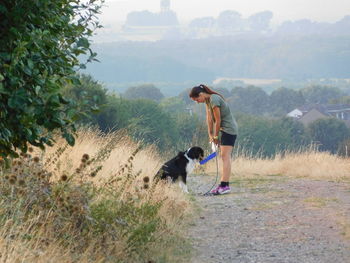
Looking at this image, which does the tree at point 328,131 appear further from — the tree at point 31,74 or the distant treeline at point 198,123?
the tree at point 31,74

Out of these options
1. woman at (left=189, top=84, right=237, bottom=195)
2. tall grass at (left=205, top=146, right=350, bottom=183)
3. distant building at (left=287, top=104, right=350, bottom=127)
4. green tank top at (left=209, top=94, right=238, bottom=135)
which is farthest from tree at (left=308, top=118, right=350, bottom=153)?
green tank top at (left=209, top=94, right=238, bottom=135)

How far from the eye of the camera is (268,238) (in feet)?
26.3

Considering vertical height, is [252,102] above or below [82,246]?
below

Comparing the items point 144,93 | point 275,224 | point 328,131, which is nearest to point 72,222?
point 275,224

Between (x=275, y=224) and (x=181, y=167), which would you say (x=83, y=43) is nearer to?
(x=275, y=224)

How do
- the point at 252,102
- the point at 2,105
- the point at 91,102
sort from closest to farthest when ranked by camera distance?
Result: the point at 2,105 → the point at 91,102 → the point at 252,102

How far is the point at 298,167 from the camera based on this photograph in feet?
51.2

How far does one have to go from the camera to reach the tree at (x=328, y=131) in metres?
85.4

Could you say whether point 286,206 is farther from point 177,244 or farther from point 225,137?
point 177,244

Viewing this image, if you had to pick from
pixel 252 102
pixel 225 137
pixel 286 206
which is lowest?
pixel 252 102

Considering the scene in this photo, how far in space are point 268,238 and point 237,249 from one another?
655 millimetres

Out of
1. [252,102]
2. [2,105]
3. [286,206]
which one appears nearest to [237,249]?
[286,206]

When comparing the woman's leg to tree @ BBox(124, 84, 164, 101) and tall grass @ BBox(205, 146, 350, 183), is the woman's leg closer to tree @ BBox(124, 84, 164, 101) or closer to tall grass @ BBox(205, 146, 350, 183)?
tall grass @ BBox(205, 146, 350, 183)

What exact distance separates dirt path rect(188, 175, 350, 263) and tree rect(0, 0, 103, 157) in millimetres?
3003
